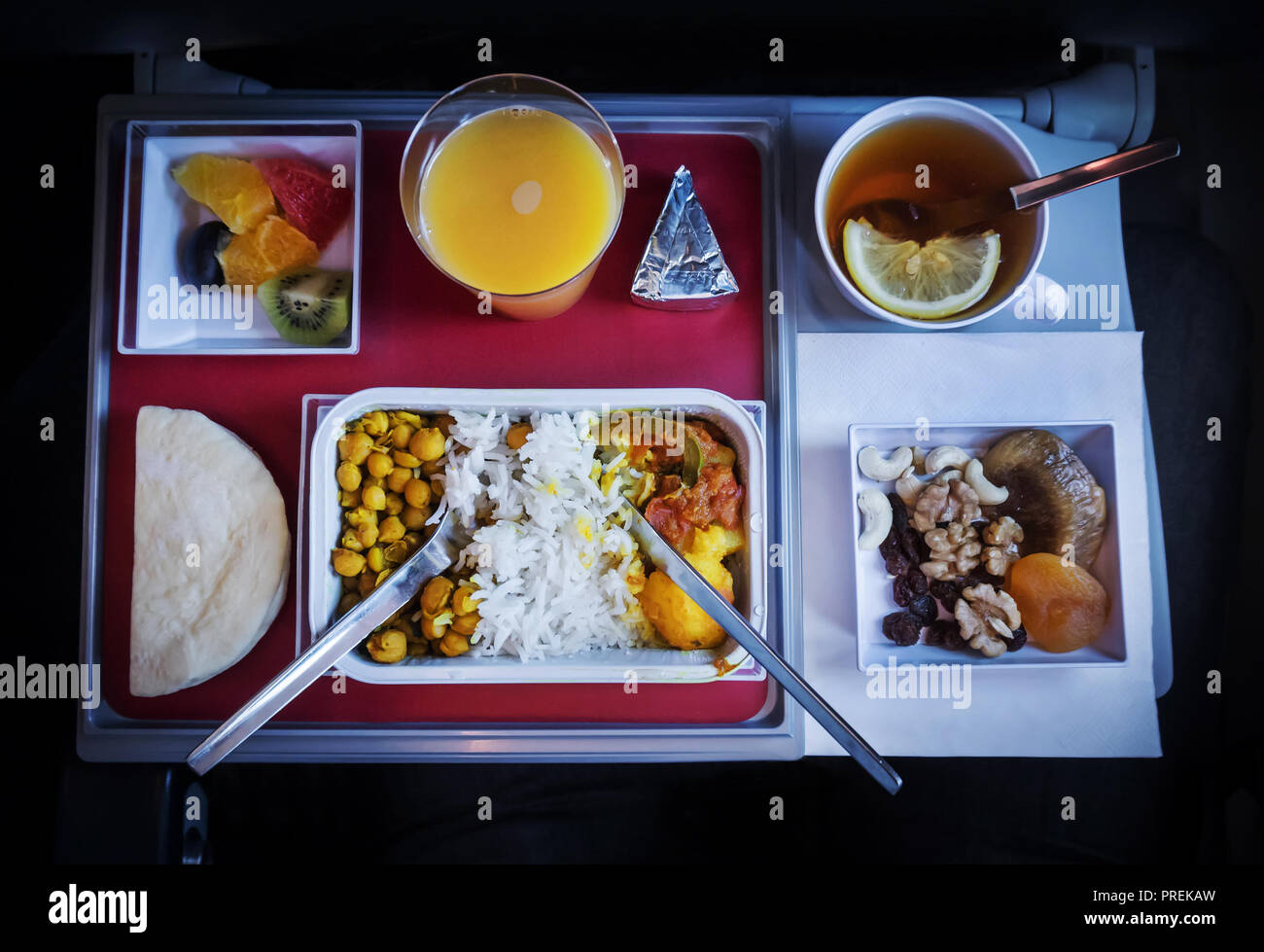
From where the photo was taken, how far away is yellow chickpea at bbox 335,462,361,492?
1.20 meters

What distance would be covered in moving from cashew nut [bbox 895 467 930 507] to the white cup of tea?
260 mm

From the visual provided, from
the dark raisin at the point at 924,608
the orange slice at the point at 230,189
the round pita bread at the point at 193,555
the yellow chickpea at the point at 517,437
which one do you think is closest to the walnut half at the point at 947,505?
the dark raisin at the point at 924,608

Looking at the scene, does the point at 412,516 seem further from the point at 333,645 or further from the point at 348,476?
the point at 333,645

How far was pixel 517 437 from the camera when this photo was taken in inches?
48.2

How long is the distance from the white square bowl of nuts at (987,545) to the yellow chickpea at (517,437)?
0.56m

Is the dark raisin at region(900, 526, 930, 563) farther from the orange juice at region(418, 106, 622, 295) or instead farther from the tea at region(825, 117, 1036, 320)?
the orange juice at region(418, 106, 622, 295)

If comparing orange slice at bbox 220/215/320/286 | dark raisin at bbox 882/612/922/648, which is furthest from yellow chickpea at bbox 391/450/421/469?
dark raisin at bbox 882/612/922/648

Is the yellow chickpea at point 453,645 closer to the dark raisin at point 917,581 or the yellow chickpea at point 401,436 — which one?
the yellow chickpea at point 401,436

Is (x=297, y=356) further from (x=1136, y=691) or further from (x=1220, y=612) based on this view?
(x=1220, y=612)

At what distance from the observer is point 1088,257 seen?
1382 millimetres

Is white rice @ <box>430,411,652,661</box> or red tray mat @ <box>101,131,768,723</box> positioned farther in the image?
red tray mat @ <box>101,131,768,723</box>

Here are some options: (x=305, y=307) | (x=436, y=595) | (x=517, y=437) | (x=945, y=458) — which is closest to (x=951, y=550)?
(x=945, y=458)

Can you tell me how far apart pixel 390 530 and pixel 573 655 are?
0.36 metres
